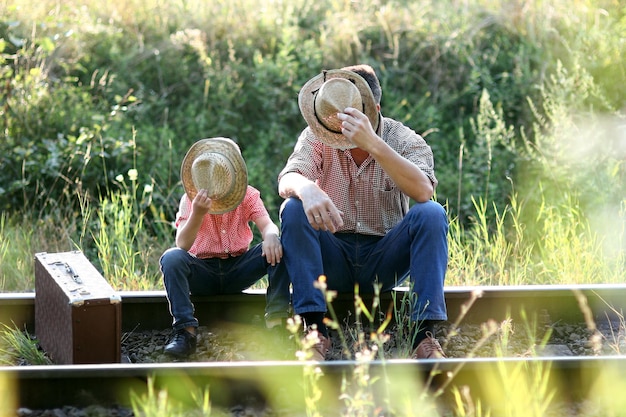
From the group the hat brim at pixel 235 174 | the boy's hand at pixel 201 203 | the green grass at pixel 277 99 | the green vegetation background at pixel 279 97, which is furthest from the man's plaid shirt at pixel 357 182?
the green vegetation background at pixel 279 97

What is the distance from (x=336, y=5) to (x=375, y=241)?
578 cm

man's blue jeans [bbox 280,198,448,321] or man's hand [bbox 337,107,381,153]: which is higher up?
man's hand [bbox 337,107,381,153]

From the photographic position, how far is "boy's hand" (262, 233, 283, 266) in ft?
13.5

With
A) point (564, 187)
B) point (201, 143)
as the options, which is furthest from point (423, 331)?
point (564, 187)

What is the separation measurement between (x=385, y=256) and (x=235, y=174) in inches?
30.9

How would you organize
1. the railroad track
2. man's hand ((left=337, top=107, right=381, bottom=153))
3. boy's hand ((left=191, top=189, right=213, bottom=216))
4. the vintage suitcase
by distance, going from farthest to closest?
1. boy's hand ((left=191, top=189, right=213, bottom=216))
2. man's hand ((left=337, top=107, right=381, bottom=153))
3. the vintage suitcase
4. the railroad track

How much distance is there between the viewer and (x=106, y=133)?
7738 mm

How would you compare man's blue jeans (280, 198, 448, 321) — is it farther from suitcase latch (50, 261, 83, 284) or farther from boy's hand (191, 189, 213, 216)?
suitcase latch (50, 261, 83, 284)

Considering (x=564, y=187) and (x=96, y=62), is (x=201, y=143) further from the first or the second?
(x=96, y=62)

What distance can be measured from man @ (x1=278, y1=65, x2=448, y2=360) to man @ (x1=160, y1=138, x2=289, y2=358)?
207mm

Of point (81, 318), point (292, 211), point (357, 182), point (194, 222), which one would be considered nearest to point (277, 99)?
point (357, 182)

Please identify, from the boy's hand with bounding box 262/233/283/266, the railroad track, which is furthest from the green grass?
the railroad track

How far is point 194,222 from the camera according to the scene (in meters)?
4.18

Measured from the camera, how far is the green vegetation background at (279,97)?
23.4 ft
